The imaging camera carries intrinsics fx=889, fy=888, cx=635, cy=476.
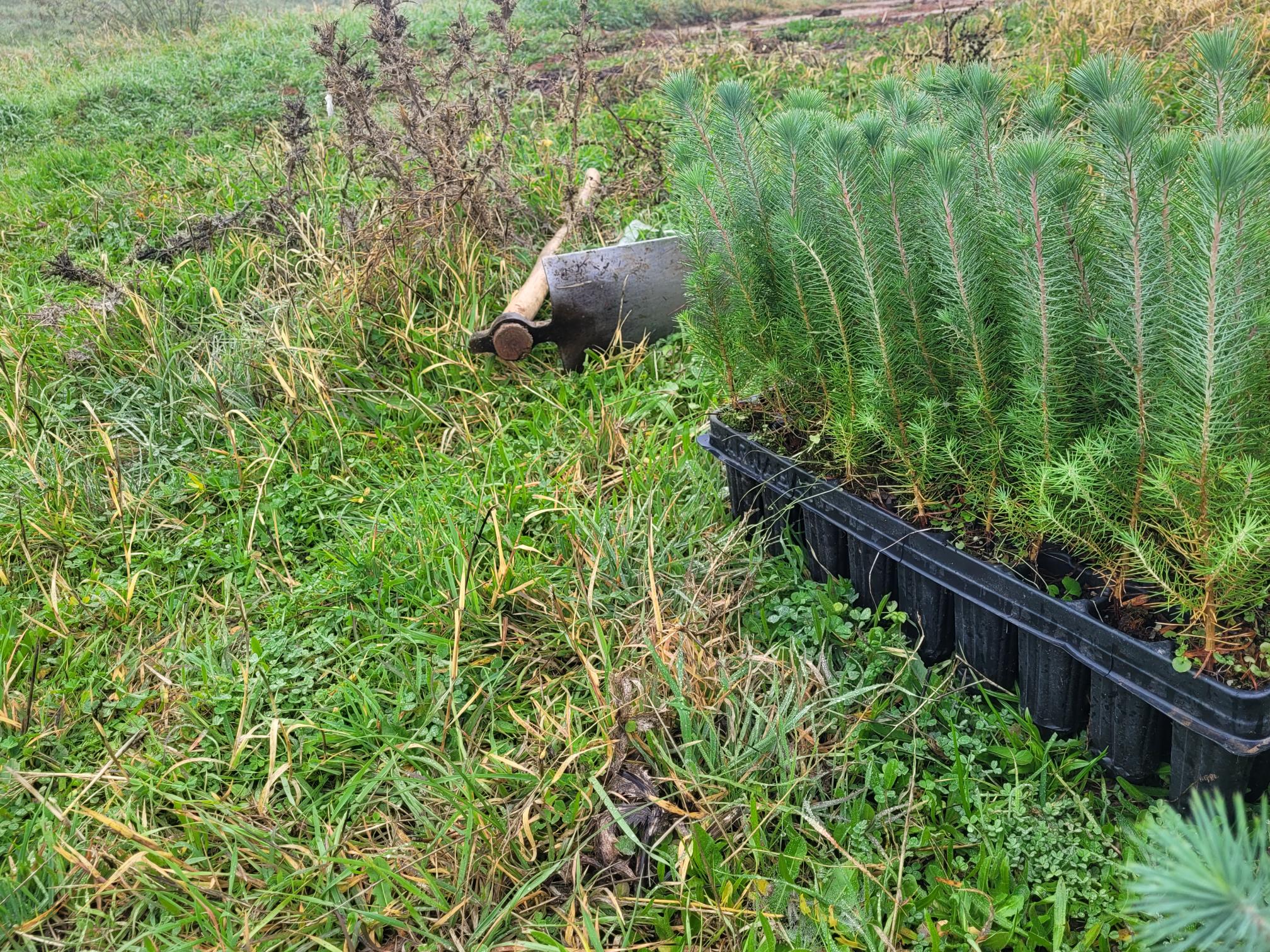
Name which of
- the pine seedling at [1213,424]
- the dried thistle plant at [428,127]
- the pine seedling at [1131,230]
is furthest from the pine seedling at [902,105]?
the dried thistle plant at [428,127]

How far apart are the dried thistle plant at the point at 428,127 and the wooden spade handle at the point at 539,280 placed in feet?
0.85

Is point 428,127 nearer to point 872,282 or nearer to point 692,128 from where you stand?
point 692,128

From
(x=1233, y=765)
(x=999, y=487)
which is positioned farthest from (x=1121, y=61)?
(x=1233, y=765)

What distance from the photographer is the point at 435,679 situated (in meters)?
2.38

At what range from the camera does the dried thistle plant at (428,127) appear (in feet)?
13.3

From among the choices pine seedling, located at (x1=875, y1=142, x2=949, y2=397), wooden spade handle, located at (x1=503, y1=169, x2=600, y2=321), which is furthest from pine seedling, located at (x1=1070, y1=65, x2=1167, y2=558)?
wooden spade handle, located at (x1=503, y1=169, x2=600, y2=321)

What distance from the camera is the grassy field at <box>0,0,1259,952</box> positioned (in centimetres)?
183

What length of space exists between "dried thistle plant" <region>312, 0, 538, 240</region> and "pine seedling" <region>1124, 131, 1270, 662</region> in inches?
125

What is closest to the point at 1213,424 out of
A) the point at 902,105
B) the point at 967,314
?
the point at 967,314

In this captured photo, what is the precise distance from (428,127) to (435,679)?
2864mm

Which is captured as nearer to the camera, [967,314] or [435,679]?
[967,314]

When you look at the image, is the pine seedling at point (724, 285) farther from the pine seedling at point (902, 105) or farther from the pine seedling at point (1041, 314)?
the pine seedling at point (1041, 314)

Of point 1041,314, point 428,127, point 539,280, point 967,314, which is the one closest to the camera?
point 1041,314

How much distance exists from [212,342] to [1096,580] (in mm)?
3605
